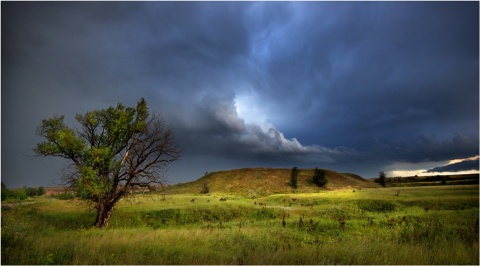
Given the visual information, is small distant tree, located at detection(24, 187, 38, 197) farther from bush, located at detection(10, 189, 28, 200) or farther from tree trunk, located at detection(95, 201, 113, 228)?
tree trunk, located at detection(95, 201, 113, 228)

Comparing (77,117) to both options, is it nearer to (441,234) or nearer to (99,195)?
(99,195)

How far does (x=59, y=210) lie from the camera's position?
3322 centimetres

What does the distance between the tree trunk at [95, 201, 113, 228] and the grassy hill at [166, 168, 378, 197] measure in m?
49.1

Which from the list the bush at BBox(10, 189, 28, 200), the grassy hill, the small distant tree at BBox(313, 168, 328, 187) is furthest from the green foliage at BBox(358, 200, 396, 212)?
the bush at BBox(10, 189, 28, 200)

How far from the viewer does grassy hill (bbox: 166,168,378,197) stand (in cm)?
7921

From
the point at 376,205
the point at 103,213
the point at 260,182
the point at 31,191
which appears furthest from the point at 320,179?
the point at 31,191

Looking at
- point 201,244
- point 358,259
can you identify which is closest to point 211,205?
point 201,244

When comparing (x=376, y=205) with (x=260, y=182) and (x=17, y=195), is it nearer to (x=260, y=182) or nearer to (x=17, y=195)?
(x=260, y=182)

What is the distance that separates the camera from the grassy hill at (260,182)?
79206mm

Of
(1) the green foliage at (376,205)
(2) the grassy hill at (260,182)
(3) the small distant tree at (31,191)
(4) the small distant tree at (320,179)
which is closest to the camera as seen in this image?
(1) the green foliage at (376,205)

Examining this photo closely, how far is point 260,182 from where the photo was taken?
86750 mm

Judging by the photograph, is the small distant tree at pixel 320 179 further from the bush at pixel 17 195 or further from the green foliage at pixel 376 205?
the bush at pixel 17 195

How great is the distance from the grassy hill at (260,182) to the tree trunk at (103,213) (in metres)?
49.1

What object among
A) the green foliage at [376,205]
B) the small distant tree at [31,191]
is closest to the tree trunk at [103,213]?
the green foliage at [376,205]
